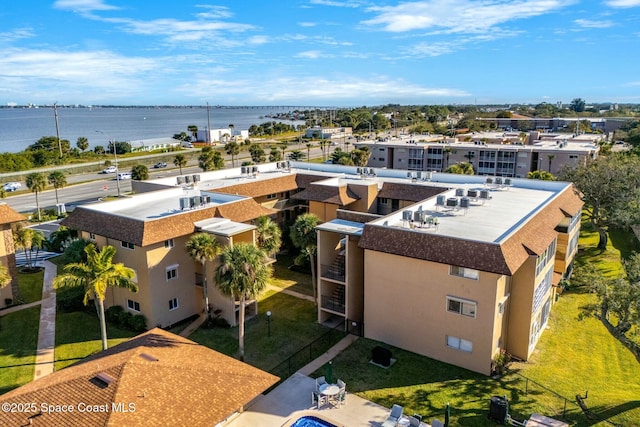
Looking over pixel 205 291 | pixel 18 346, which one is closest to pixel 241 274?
pixel 205 291

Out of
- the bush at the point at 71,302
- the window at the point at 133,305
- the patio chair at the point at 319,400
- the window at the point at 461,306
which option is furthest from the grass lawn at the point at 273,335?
the bush at the point at 71,302

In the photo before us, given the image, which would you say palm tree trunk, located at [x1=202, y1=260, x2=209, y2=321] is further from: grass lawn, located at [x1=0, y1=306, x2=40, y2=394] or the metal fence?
grass lawn, located at [x1=0, y1=306, x2=40, y2=394]

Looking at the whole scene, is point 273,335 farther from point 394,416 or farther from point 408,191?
point 408,191

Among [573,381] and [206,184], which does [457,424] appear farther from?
[206,184]

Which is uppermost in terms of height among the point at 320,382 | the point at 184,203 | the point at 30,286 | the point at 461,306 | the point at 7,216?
the point at 184,203

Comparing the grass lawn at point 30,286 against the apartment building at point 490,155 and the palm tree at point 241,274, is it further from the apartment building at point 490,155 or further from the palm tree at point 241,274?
the apartment building at point 490,155
